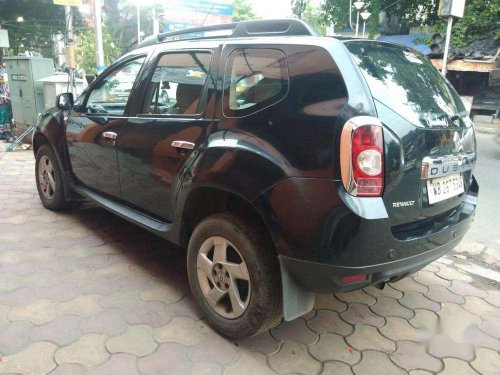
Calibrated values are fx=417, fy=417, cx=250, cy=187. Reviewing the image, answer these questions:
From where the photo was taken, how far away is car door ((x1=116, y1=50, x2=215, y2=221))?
99.6 inches

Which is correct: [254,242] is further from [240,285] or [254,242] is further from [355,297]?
[355,297]

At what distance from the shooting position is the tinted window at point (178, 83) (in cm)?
261

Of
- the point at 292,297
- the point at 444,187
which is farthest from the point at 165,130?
the point at 444,187

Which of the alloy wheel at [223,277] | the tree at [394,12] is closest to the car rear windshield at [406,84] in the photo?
the alloy wheel at [223,277]

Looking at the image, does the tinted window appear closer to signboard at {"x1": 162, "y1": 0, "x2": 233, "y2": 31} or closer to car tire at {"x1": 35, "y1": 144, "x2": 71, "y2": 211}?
car tire at {"x1": 35, "y1": 144, "x2": 71, "y2": 211}

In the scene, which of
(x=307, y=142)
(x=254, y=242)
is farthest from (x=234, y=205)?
(x=307, y=142)

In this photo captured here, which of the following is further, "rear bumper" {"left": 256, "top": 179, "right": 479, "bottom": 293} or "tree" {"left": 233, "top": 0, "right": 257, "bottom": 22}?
"tree" {"left": 233, "top": 0, "right": 257, "bottom": 22}

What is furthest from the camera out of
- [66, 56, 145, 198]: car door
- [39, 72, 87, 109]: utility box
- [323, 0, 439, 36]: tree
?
[323, 0, 439, 36]: tree

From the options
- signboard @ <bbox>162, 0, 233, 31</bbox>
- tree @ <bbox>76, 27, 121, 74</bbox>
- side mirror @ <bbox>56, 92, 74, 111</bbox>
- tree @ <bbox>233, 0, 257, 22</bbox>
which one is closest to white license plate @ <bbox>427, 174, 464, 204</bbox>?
side mirror @ <bbox>56, 92, 74, 111</bbox>

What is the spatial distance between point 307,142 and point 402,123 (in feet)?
1.52

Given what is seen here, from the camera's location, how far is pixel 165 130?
2.72m

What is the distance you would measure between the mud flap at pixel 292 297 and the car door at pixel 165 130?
2.98 feet

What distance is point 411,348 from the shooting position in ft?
7.78

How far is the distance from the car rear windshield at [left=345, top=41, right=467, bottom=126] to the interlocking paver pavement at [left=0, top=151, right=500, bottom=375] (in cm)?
128
